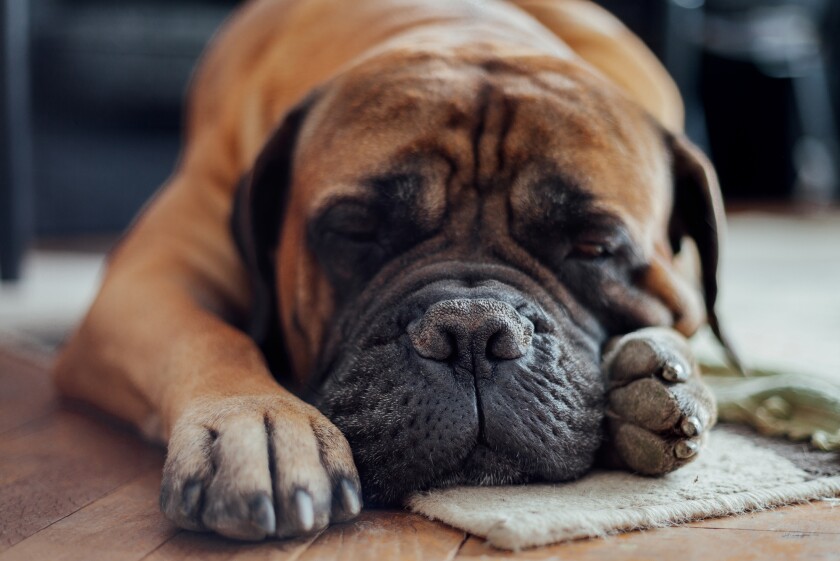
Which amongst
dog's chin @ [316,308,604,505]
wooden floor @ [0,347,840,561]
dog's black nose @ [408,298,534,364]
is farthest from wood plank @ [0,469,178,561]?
dog's black nose @ [408,298,534,364]

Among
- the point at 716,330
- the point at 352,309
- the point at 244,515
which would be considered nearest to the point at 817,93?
the point at 716,330

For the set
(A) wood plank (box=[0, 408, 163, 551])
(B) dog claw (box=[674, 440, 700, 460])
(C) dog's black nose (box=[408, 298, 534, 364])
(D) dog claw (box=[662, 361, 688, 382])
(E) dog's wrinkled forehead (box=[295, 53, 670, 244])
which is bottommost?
(A) wood plank (box=[0, 408, 163, 551])

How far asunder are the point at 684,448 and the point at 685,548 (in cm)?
19

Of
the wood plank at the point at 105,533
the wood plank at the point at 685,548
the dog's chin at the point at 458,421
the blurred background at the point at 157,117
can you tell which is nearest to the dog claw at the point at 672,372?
the dog's chin at the point at 458,421

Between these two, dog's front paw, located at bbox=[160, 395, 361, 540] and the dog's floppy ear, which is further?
the dog's floppy ear

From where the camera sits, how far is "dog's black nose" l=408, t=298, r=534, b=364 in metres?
1.12

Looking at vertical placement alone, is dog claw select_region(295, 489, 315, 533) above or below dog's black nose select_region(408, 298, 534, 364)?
below

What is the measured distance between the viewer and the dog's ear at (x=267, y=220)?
1530mm

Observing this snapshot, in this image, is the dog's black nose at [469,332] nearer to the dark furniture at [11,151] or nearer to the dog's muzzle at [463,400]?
the dog's muzzle at [463,400]

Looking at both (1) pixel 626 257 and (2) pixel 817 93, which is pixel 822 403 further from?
(2) pixel 817 93

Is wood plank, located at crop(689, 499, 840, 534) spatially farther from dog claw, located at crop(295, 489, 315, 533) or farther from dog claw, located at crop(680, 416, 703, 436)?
dog claw, located at crop(295, 489, 315, 533)

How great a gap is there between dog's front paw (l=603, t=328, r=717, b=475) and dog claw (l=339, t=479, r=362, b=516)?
Answer: 0.35 meters

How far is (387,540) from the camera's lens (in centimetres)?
102

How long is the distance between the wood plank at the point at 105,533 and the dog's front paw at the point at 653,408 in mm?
529
